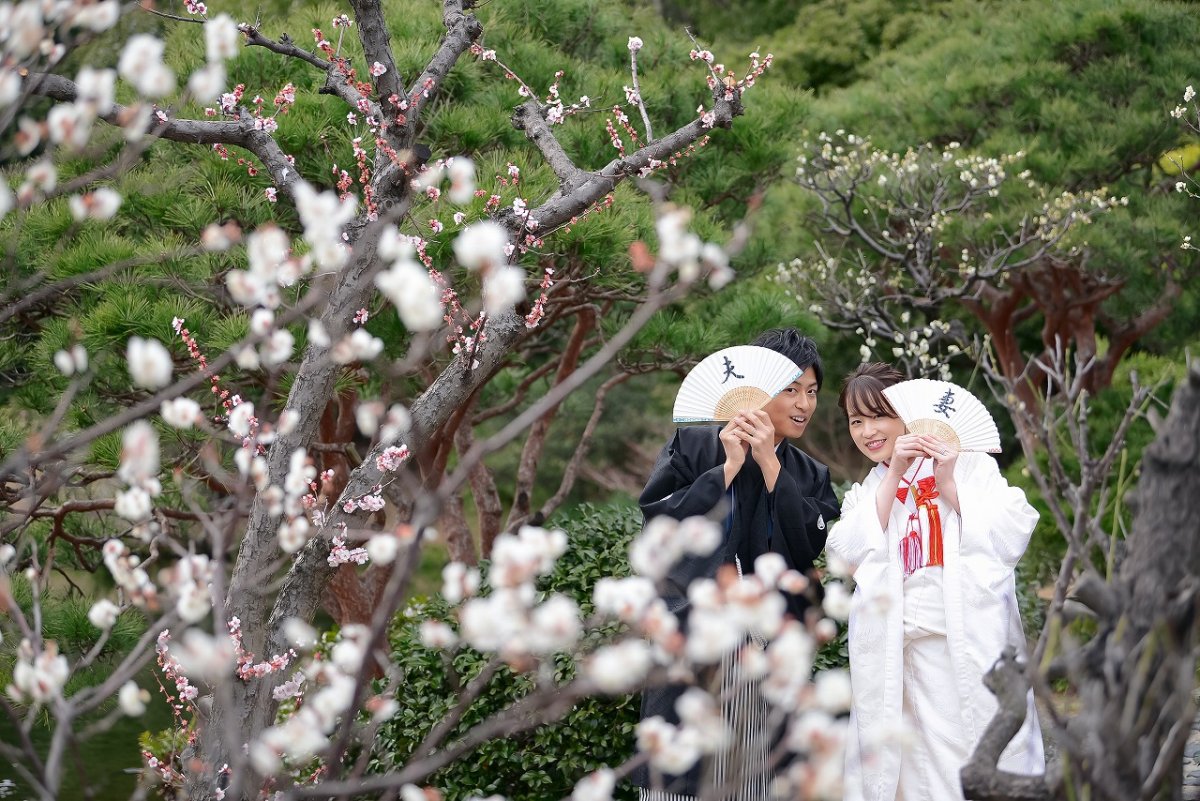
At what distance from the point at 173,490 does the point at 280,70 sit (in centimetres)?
182

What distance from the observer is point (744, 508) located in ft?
9.85

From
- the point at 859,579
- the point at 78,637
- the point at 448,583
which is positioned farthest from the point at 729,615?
the point at 78,637

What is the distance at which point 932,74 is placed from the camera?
31.2 ft

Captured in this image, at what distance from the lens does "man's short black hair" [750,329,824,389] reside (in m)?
3.07

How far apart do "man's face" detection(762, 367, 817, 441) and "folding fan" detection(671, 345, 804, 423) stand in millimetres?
70

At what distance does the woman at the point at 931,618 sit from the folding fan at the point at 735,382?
30cm

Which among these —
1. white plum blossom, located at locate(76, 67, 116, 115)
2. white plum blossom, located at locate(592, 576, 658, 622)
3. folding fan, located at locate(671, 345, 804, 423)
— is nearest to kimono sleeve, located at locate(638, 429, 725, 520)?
folding fan, located at locate(671, 345, 804, 423)

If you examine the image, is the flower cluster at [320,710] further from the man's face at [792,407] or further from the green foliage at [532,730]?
the green foliage at [532,730]

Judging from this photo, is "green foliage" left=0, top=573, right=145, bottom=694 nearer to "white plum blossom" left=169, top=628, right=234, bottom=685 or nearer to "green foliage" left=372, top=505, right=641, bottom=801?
"green foliage" left=372, top=505, right=641, bottom=801

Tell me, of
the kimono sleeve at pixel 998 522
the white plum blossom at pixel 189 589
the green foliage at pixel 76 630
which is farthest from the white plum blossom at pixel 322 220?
the green foliage at pixel 76 630

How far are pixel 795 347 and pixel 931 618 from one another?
2.41ft

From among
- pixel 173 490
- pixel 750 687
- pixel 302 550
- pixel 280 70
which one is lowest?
pixel 750 687

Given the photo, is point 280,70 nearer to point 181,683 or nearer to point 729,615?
point 181,683

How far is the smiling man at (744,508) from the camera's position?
9.45 ft
